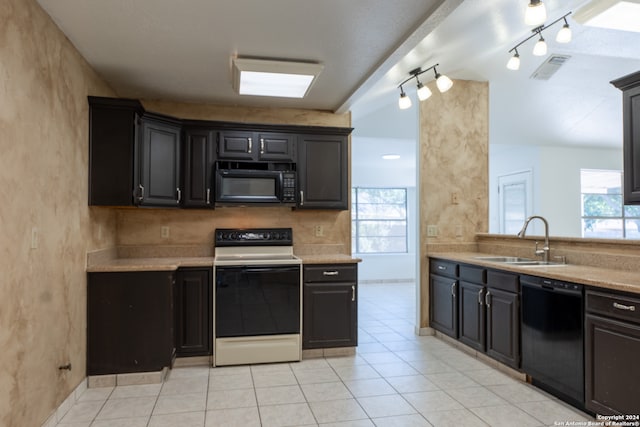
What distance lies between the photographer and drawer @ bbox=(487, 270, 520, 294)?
303 cm

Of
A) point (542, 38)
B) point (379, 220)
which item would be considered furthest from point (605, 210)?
point (542, 38)

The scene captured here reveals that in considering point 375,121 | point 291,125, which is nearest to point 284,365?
point 291,125

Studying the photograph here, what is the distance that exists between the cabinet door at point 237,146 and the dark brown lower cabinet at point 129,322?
1223 mm

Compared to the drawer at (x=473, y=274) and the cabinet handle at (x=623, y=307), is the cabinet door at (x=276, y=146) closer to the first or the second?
the drawer at (x=473, y=274)

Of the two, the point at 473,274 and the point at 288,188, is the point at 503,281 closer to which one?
the point at 473,274

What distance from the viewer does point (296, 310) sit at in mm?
3566

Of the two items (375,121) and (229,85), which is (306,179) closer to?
(229,85)

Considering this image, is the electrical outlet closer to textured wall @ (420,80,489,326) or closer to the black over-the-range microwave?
the black over-the-range microwave

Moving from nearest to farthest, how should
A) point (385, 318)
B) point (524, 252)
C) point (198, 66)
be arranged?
point (198, 66) → point (524, 252) → point (385, 318)

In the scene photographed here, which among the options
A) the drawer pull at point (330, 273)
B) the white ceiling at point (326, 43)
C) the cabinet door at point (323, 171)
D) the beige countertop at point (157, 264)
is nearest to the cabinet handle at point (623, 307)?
the white ceiling at point (326, 43)

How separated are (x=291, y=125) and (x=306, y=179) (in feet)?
1.71

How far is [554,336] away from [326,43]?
7.85 ft

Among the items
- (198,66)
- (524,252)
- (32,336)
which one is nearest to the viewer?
(32,336)

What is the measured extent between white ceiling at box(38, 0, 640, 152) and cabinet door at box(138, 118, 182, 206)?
40 centimetres
